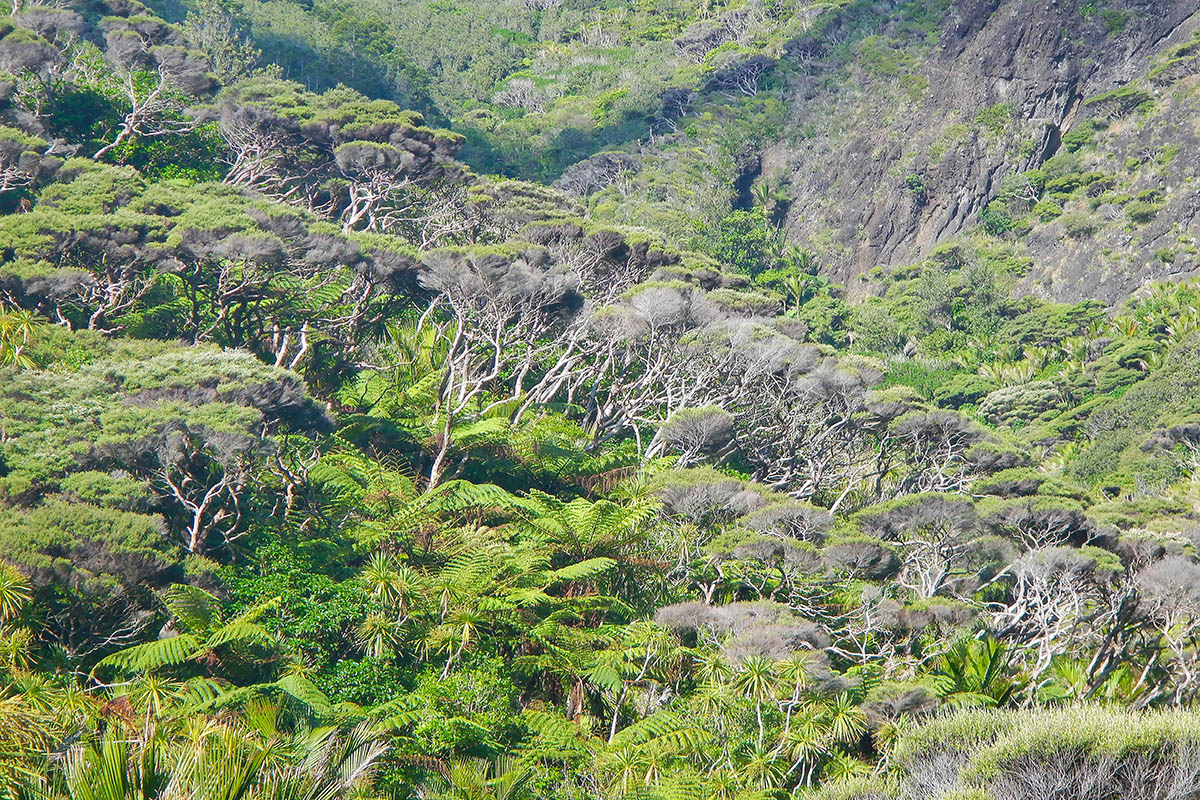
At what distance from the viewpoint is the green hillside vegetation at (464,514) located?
1112cm

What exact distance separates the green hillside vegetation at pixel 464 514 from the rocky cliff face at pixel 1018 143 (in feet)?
84.1

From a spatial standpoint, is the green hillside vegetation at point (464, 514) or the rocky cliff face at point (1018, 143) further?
the rocky cliff face at point (1018, 143)

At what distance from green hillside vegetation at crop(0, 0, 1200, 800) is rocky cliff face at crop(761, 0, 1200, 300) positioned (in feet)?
84.1

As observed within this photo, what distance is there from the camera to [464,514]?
16750 millimetres

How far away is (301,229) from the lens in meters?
22.7

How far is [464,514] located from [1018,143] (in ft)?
218

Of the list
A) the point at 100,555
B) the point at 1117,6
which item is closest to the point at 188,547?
the point at 100,555

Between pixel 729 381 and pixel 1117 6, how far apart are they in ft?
214

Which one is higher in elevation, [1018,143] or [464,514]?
[464,514]

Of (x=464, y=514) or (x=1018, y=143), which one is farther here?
(x=1018, y=143)

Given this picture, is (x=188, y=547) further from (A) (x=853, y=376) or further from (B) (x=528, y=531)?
(A) (x=853, y=376)

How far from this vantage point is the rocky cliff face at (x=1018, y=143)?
62.9m

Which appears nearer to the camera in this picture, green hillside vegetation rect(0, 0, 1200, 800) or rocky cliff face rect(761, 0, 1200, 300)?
green hillside vegetation rect(0, 0, 1200, 800)

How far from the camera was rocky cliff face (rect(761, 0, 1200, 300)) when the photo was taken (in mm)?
62938
